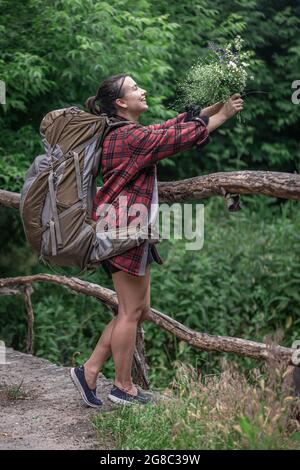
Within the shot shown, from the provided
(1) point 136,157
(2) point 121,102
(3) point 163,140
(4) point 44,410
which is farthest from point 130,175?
(4) point 44,410

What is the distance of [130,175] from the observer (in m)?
3.81

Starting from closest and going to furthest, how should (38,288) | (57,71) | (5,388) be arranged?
1. (5,388)
2. (57,71)
3. (38,288)

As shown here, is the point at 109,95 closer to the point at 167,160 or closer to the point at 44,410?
the point at 44,410

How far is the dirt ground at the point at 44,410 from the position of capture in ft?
12.7

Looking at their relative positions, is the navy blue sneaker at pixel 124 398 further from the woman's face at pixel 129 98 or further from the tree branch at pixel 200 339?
the woman's face at pixel 129 98

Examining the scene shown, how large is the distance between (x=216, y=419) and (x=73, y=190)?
1.17 metres

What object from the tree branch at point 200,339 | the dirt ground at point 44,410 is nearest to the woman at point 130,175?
the dirt ground at point 44,410

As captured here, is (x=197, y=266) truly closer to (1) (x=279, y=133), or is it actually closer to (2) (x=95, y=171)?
(1) (x=279, y=133)

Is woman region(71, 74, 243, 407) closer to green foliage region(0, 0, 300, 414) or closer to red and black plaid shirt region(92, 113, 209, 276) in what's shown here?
red and black plaid shirt region(92, 113, 209, 276)

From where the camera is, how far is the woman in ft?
12.3

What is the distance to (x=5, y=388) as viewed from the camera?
192 inches

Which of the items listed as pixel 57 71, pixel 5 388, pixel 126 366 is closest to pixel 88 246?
pixel 126 366

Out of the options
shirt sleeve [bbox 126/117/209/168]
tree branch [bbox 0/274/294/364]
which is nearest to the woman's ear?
shirt sleeve [bbox 126/117/209/168]

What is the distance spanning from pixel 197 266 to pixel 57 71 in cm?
256
